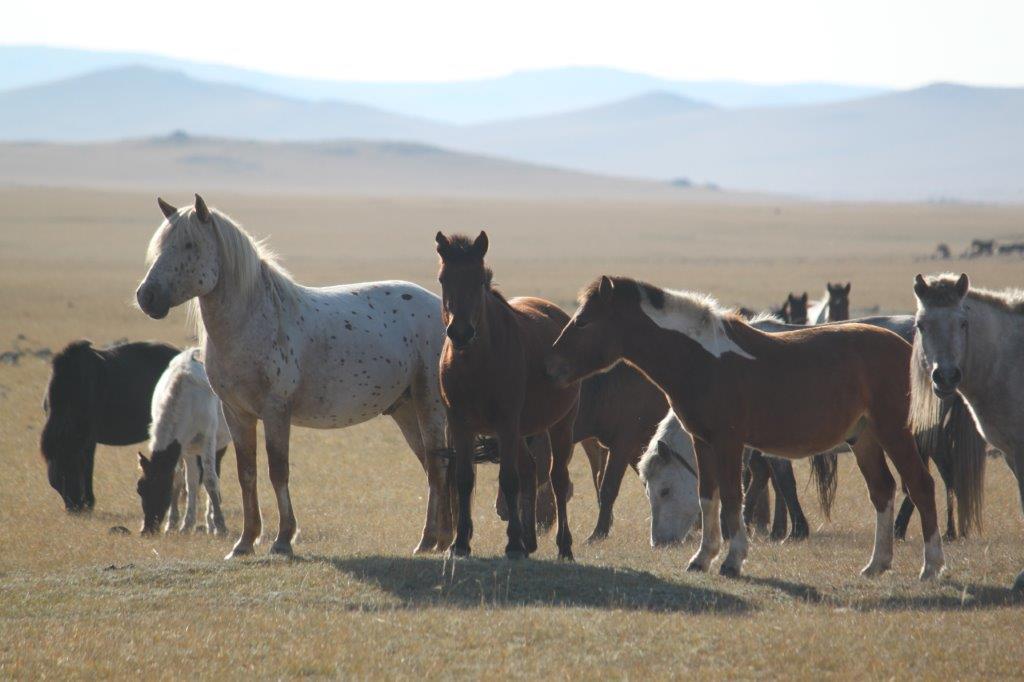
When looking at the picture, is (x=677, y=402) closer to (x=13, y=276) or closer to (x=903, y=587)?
(x=903, y=587)

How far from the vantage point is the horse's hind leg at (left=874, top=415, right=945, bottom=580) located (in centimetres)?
799

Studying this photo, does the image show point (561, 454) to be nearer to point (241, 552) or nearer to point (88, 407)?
point (241, 552)

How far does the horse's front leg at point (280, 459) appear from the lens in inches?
331

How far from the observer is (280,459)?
333 inches

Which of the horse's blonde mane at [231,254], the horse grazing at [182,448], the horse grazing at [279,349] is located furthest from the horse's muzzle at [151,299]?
the horse grazing at [182,448]

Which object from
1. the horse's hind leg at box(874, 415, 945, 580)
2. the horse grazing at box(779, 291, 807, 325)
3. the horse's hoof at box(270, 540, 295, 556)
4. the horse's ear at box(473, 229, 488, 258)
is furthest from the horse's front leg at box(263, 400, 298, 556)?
the horse grazing at box(779, 291, 807, 325)

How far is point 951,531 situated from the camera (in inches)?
392

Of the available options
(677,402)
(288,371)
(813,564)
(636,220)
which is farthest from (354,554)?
(636,220)

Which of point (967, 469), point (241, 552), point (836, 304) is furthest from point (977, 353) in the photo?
point (836, 304)

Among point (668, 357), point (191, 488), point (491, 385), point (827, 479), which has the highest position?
point (668, 357)

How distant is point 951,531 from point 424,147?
555ft

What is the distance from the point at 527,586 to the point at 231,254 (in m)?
3.13

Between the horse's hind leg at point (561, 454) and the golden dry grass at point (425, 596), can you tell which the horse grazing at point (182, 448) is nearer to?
the golden dry grass at point (425, 596)

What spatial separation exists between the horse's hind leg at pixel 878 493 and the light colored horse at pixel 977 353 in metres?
0.79
